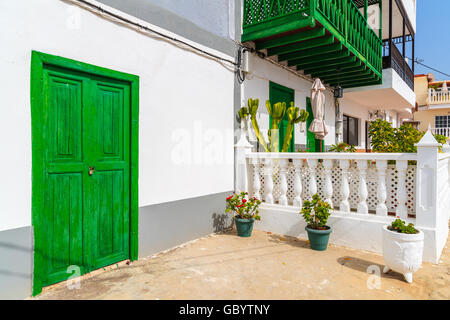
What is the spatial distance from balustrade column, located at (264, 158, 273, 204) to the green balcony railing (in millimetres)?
2584

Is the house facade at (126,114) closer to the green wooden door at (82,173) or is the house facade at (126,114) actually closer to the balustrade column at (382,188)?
the green wooden door at (82,173)

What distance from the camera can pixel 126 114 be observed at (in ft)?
12.6

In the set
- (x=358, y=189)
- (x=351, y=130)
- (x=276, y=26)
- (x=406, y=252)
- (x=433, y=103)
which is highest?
(x=433, y=103)

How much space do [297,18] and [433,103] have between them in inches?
909

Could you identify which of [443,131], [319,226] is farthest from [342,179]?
[443,131]

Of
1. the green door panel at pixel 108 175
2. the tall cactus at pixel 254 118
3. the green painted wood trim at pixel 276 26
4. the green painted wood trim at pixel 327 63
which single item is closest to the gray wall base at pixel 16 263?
the green door panel at pixel 108 175

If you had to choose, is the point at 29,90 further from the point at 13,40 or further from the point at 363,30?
the point at 363,30

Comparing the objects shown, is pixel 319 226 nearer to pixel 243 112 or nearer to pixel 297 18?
pixel 243 112

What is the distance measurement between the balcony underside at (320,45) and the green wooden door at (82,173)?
134 inches

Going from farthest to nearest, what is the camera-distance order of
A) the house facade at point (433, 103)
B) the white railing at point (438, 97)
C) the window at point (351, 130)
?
the house facade at point (433, 103) < the white railing at point (438, 97) < the window at point (351, 130)

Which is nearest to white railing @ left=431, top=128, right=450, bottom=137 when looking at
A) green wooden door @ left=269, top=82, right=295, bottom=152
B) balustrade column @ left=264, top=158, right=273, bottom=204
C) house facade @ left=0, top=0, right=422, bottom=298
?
green wooden door @ left=269, top=82, right=295, bottom=152

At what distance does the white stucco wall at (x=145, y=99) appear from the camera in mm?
2748

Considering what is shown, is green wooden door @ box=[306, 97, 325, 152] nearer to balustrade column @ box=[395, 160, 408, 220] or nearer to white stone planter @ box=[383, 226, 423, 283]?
balustrade column @ box=[395, 160, 408, 220]

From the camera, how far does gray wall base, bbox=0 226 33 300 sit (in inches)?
106
